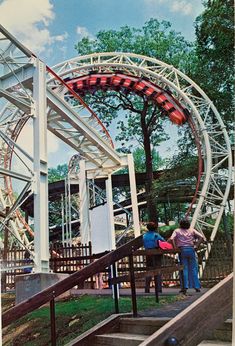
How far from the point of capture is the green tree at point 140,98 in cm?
630

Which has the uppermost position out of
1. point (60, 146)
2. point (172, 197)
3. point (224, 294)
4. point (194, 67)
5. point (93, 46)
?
point (93, 46)

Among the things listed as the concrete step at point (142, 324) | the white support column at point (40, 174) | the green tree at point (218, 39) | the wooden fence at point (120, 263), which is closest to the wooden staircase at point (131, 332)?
the concrete step at point (142, 324)

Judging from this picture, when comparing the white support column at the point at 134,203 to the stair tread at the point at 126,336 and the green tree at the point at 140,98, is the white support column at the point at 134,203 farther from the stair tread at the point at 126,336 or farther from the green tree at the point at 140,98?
the stair tread at the point at 126,336

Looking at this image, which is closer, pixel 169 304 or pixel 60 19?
pixel 169 304

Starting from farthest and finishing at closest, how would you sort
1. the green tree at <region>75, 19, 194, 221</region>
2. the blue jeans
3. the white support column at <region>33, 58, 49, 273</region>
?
the green tree at <region>75, 19, 194, 221</region> < the white support column at <region>33, 58, 49, 273</region> < the blue jeans

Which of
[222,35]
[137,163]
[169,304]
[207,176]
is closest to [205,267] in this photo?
[207,176]

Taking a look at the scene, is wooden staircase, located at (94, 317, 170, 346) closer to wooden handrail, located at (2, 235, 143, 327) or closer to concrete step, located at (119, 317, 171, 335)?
concrete step, located at (119, 317, 171, 335)

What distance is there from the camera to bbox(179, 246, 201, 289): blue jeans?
2963mm

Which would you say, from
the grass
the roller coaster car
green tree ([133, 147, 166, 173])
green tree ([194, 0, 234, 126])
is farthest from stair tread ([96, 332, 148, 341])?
green tree ([133, 147, 166, 173])

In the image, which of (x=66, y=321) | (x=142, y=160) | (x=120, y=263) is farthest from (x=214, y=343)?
(x=142, y=160)

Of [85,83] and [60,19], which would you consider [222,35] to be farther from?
[85,83]

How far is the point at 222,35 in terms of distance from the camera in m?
3.48

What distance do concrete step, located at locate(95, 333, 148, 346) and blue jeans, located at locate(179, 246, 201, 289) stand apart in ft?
3.65

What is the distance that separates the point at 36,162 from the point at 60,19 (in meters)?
1.42
